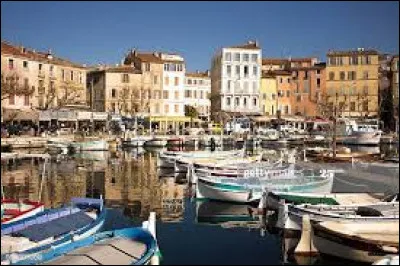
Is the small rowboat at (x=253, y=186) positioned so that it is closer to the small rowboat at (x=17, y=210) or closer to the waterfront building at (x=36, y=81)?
the small rowboat at (x=17, y=210)

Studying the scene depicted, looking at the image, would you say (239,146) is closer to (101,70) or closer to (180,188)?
(101,70)

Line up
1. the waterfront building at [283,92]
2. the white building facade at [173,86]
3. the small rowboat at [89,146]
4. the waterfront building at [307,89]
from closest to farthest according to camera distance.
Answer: the small rowboat at [89,146] < the white building facade at [173,86] < the waterfront building at [307,89] < the waterfront building at [283,92]

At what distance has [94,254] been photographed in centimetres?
1297

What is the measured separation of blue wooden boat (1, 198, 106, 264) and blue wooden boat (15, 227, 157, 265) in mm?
471

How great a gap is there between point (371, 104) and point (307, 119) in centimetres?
1102

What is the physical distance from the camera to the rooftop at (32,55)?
211 ft

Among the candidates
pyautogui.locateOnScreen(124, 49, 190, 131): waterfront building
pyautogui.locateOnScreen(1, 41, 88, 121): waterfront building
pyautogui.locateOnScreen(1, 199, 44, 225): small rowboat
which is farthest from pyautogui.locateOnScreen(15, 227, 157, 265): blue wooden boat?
pyautogui.locateOnScreen(124, 49, 190, 131): waterfront building

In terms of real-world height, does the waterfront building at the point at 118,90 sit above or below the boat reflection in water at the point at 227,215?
above

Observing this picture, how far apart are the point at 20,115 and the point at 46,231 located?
1862 inches

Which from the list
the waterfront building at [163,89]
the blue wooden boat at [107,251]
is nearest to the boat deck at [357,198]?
the blue wooden boat at [107,251]

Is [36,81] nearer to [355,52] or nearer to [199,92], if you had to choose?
[199,92]

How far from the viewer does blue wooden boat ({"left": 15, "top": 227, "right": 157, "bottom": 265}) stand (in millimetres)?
12508

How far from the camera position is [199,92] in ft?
316

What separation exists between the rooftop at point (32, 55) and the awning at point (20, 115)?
21.0 feet
